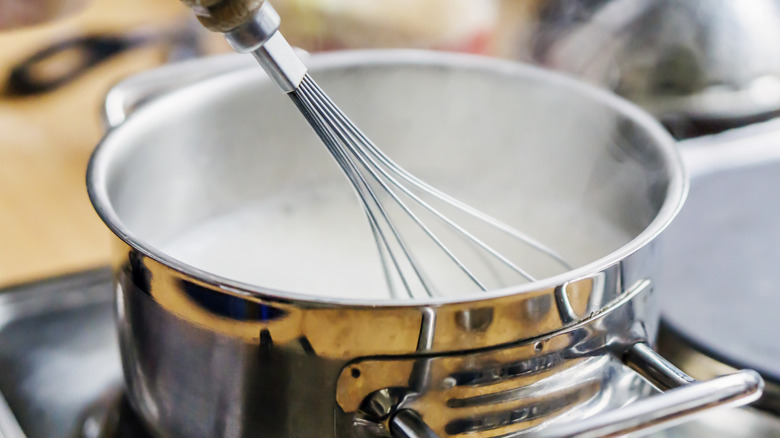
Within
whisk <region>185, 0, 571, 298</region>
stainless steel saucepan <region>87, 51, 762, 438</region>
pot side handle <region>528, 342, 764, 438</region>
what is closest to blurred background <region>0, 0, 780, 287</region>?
stainless steel saucepan <region>87, 51, 762, 438</region>

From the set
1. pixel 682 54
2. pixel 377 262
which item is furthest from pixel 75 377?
pixel 682 54

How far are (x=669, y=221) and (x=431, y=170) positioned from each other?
214mm

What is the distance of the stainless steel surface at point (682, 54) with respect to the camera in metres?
0.53

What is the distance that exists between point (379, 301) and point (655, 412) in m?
0.09

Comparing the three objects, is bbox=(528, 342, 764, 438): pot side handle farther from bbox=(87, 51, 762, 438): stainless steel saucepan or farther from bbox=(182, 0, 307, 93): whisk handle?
bbox=(182, 0, 307, 93): whisk handle

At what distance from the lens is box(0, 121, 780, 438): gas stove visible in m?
0.34

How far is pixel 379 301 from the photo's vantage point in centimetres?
22

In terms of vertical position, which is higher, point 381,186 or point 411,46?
point 411,46

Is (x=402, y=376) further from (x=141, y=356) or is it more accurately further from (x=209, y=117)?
(x=209, y=117)

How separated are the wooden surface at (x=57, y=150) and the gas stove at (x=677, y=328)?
0.03 metres

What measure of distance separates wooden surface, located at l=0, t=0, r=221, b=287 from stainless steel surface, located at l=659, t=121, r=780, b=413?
1.09 feet

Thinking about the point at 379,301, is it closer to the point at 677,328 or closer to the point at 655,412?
the point at 655,412

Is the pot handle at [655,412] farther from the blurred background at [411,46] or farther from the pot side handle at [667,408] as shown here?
the blurred background at [411,46]

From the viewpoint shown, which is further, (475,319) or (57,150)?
(57,150)
